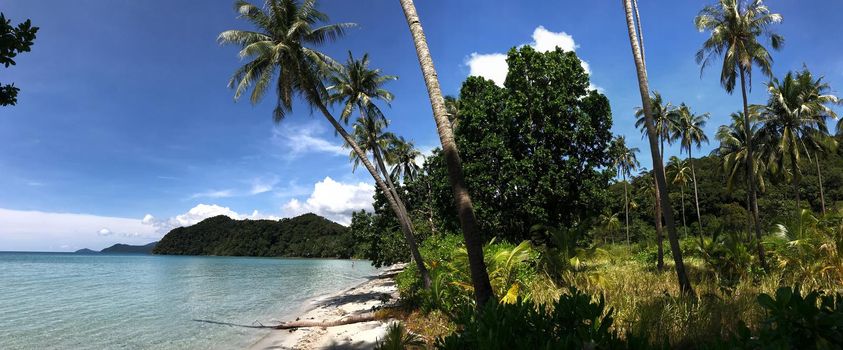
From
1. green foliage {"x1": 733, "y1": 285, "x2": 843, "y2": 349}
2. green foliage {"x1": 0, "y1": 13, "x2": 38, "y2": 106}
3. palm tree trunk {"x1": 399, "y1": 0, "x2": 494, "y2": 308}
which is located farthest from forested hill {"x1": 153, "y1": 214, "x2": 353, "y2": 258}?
green foliage {"x1": 733, "y1": 285, "x2": 843, "y2": 349}

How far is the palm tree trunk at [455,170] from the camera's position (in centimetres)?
686

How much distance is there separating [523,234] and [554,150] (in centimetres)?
383

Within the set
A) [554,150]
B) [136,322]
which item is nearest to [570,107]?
[554,150]

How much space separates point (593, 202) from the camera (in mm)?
16750

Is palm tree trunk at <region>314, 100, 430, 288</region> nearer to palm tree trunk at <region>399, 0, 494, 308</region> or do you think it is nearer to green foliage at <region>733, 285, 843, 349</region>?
palm tree trunk at <region>399, 0, 494, 308</region>

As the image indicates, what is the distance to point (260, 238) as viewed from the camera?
14925 cm

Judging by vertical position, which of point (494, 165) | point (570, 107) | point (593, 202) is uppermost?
point (570, 107)

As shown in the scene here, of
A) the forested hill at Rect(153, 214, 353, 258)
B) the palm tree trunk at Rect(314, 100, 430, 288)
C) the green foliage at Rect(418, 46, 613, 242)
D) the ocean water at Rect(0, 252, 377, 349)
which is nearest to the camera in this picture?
the ocean water at Rect(0, 252, 377, 349)

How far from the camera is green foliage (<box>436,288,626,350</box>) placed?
9.99ft

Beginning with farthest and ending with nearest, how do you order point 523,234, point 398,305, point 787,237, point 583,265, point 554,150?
point 523,234 < point 554,150 < point 398,305 < point 583,265 < point 787,237

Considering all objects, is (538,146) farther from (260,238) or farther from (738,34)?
(260,238)

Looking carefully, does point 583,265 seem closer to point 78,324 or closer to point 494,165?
point 494,165

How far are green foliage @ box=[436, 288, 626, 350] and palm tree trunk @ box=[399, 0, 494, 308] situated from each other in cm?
285

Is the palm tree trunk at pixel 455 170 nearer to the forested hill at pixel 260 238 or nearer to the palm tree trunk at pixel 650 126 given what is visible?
the palm tree trunk at pixel 650 126
